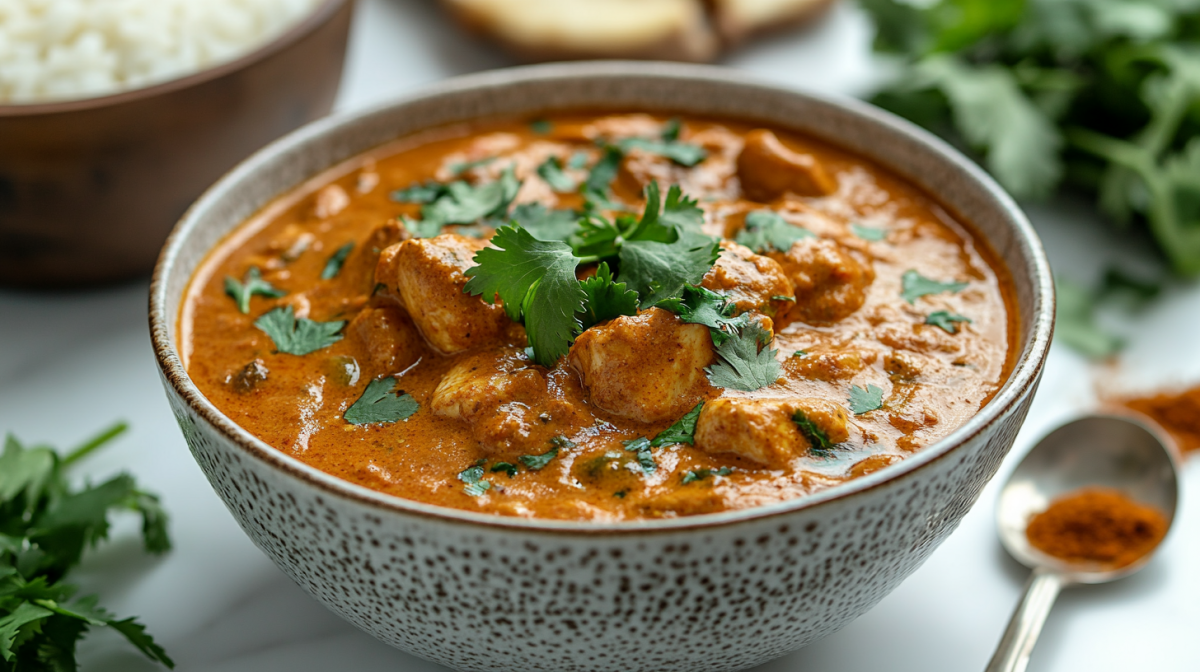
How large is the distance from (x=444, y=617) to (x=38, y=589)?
980 millimetres

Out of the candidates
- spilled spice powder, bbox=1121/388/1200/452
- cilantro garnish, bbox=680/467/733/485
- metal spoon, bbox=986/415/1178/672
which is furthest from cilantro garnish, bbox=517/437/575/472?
spilled spice powder, bbox=1121/388/1200/452

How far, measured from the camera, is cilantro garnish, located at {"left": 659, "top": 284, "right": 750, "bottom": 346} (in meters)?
2.15

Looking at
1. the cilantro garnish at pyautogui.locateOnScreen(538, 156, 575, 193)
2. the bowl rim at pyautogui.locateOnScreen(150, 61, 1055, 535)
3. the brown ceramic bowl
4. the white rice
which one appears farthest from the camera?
the white rice

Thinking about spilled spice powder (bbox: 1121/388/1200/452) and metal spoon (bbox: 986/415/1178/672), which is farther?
spilled spice powder (bbox: 1121/388/1200/452)

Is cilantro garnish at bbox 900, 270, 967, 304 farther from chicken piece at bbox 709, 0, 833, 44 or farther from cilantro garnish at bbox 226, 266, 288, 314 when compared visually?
chicken piece at bbox 709, 0, 833, 44

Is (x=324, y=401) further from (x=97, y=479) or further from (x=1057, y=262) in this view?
(x=1057, y=262)

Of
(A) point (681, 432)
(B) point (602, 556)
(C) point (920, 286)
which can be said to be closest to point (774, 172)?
(C) point (920, 286)

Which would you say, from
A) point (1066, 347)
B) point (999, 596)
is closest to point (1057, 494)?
point (999, 596)

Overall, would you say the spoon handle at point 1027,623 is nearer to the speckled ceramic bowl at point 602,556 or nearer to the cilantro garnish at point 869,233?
the speckled ceramic bowl at point 602,556

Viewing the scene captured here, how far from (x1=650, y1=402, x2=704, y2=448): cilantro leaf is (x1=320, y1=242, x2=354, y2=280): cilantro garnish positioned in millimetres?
972

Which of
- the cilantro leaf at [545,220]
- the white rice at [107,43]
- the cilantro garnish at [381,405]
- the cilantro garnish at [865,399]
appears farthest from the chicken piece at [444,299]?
the white rice at [107,43]

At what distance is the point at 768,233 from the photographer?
2.51m

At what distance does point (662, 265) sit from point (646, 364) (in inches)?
10.2

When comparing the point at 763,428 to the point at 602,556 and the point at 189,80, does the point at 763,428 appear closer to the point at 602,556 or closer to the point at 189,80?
the point at 602,556
